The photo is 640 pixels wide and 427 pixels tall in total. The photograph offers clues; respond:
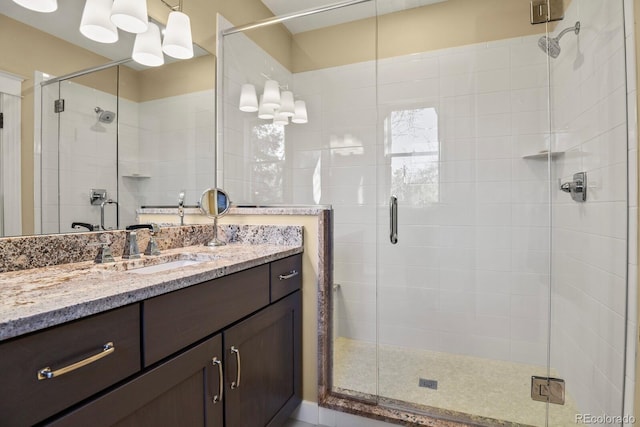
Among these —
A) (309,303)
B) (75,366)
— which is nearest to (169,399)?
(75,366)

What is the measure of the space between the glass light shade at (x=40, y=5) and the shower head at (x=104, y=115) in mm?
331

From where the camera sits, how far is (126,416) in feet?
2.41

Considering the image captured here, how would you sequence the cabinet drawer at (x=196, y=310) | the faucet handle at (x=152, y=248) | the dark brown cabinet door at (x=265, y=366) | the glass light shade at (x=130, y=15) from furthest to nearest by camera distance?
the faucet handle at (x=152, y=248), the glass light shade at (x=130, y=15), the dark brown cabinet door at (x=265, y=366), the cabinet drawer at (x=196, y=310)

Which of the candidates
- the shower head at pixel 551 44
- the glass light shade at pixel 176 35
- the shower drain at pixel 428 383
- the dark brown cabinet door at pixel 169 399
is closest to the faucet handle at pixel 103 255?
the dark brown cabinet door at pixel 169 399

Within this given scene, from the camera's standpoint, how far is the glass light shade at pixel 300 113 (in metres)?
2.34

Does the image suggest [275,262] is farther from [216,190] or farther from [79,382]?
[79,382]

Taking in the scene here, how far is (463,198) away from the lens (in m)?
2.23

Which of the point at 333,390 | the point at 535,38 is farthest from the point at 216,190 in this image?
the point at 535,38

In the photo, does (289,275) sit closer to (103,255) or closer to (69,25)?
(103,255)

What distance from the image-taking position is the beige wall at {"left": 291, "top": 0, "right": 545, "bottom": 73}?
2.06 metres

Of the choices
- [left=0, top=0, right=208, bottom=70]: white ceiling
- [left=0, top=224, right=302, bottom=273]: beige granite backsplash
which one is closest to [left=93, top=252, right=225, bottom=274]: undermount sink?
[left=0, top=224, right=302, bottom=273]: beige granite backsplash

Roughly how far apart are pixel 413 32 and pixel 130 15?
5.76 ft

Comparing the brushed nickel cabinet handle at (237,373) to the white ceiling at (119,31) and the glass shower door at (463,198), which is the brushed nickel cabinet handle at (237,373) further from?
the white ceiling at (119,31)

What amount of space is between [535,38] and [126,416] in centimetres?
263
